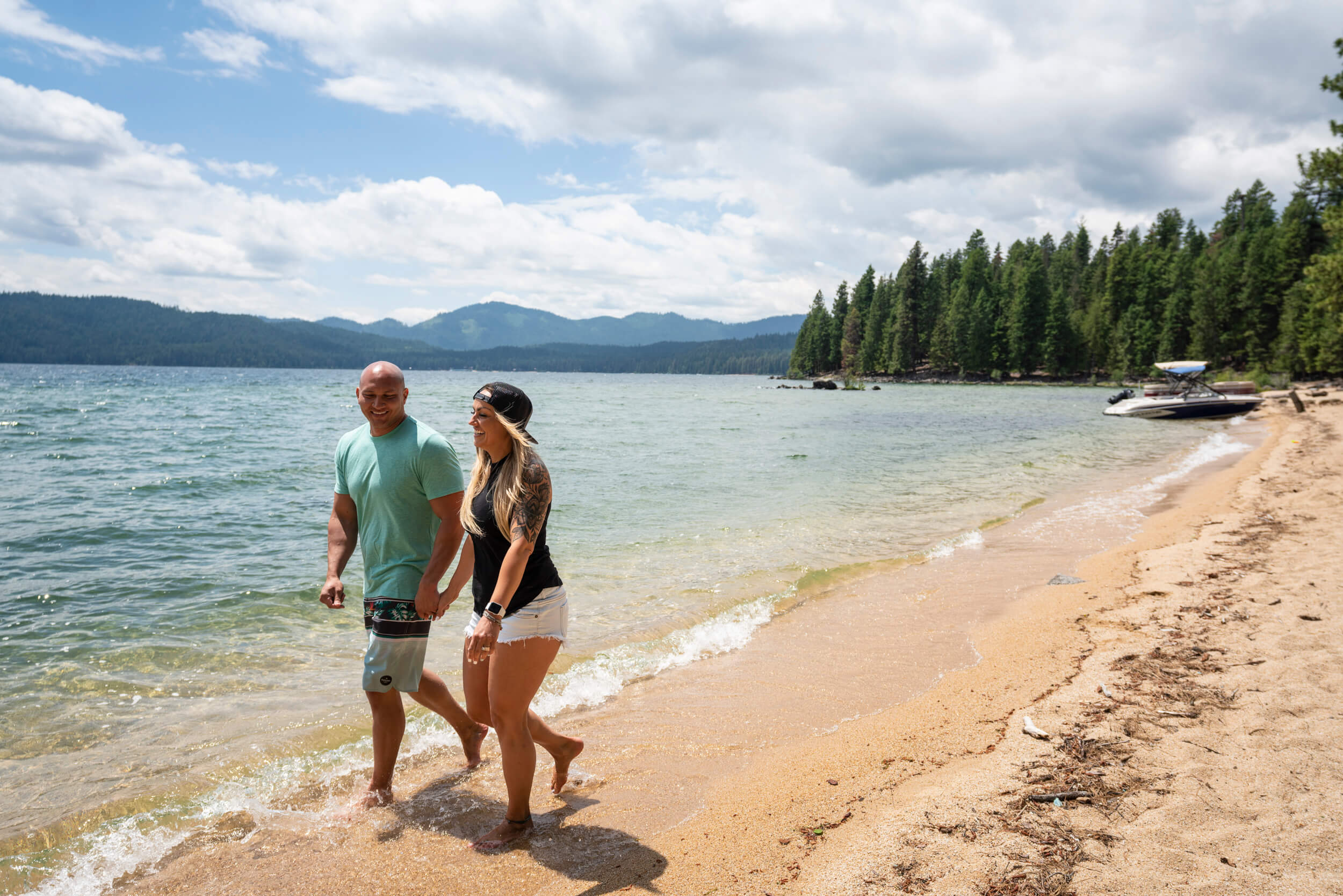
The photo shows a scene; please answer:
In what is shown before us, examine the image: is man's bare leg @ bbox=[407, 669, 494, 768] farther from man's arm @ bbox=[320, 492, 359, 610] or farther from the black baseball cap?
the black baseball cap

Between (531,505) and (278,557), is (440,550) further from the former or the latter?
(278,557)

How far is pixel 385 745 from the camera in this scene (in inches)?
163

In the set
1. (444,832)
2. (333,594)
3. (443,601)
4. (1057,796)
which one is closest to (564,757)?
(444,832)

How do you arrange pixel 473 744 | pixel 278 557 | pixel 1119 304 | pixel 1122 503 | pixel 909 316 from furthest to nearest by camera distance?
pixel 909 316, pixel 1119 304, pixel 1122 503, pixel 278 557, pixel 473 744

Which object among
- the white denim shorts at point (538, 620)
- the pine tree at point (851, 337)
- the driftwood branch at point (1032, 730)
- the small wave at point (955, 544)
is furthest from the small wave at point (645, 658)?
the pine tree at point (851, 337)

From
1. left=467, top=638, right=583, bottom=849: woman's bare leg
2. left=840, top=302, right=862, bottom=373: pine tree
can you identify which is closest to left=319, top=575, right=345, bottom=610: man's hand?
left=467, top=638, right=583, bottom=849: woman's bare leg

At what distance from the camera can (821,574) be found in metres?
9.31

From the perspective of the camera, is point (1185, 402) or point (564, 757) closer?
point (564, 757)

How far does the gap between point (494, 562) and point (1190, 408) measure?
44666mm

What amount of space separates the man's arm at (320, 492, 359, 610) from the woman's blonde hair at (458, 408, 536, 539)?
1.04 metres

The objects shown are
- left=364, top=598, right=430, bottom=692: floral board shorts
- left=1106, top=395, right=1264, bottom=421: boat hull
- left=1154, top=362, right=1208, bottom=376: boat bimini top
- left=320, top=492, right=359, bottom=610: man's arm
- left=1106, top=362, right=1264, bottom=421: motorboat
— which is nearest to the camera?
left=364, top=598, right=430, bottom=692: floral board shorts

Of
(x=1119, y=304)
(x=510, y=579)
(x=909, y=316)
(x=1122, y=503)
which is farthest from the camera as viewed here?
(x=909, y=316)

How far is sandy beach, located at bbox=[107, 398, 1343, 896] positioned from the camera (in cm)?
294

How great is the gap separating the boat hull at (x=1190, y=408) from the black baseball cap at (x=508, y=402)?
145ft
